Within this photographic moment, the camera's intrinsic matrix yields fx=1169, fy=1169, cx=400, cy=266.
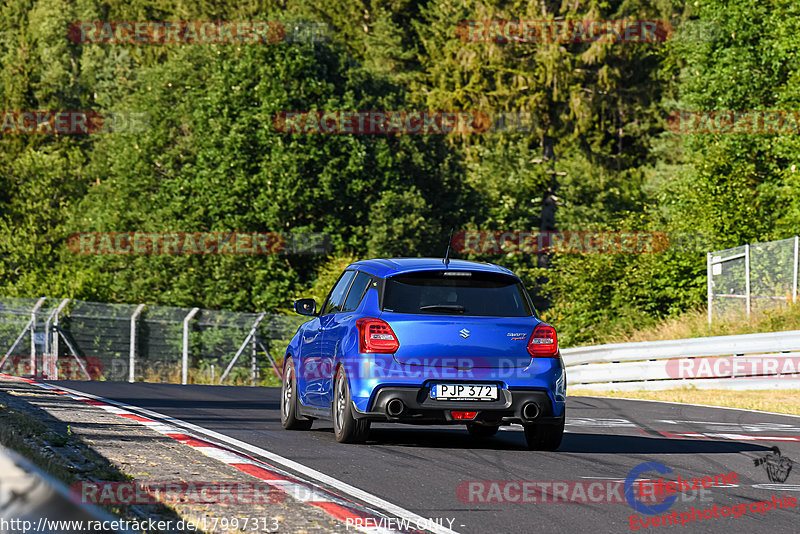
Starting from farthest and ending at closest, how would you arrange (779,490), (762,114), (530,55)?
(530,55)
(762,114)
(779,490)

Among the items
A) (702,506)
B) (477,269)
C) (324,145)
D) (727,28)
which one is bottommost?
(702,506)

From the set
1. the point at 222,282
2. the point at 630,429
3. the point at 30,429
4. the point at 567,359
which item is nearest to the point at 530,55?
the point at 222,282

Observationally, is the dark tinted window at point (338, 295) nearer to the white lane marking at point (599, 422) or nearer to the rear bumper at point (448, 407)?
the rear bumper at point (448, 407)

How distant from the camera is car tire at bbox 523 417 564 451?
10039mm

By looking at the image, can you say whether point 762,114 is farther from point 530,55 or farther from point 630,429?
point 630,429

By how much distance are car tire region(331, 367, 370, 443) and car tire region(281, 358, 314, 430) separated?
1.49 m

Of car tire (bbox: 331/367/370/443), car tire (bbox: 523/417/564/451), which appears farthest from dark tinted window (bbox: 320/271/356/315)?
car tire (bbox: 523/417/564/451)

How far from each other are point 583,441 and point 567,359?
41.8 ft

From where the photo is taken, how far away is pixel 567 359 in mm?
23797

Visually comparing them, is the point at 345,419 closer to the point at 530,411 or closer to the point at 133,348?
the point at 530,411

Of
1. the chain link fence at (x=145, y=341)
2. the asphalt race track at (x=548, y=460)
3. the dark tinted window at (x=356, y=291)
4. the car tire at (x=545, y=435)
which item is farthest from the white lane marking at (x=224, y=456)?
the chain link fence at (x=145, y=341)

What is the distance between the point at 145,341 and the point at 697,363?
55.1ft

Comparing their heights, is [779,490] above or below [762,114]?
below

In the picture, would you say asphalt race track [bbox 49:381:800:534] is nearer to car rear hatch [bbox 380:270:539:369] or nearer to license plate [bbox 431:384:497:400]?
license plate [bbox 431:384:497:400]
